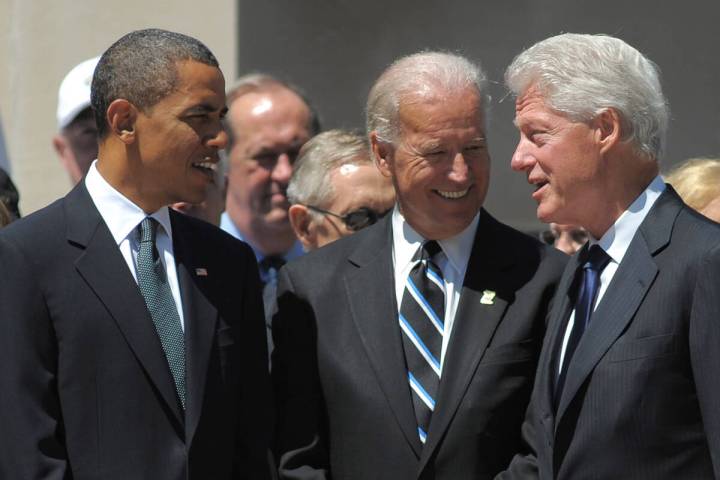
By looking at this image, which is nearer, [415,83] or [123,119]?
[123,119]

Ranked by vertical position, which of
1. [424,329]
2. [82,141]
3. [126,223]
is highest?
[126,223]

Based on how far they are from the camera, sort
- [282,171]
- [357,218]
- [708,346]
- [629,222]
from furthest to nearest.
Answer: [282,171], [357,218], [629,222], [708,346]

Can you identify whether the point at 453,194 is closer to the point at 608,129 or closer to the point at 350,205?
the point at 608,129

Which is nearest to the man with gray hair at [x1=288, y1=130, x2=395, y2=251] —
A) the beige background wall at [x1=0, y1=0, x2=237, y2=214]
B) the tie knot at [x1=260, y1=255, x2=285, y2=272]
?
the tie knot at [x1=260, y1=255, x2=285, y2=272]

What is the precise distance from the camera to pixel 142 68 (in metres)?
3.96

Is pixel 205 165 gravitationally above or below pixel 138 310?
above

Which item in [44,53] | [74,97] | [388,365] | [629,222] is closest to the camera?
[629,222]

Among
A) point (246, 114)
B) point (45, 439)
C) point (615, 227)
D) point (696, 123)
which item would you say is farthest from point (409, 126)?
point (696, 123)

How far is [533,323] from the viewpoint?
416cm

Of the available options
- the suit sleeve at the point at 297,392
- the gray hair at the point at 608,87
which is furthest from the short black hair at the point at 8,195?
the gray hair at the point at 608,87

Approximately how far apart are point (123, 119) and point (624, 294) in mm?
1477

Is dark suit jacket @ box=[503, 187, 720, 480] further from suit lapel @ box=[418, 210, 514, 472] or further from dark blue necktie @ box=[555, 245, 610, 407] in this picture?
suit lapel @ box=[418, 210, 514, 472]

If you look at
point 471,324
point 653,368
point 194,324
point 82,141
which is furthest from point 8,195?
point 653,368

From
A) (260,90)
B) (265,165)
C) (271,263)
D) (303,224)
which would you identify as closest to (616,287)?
(303,224)
